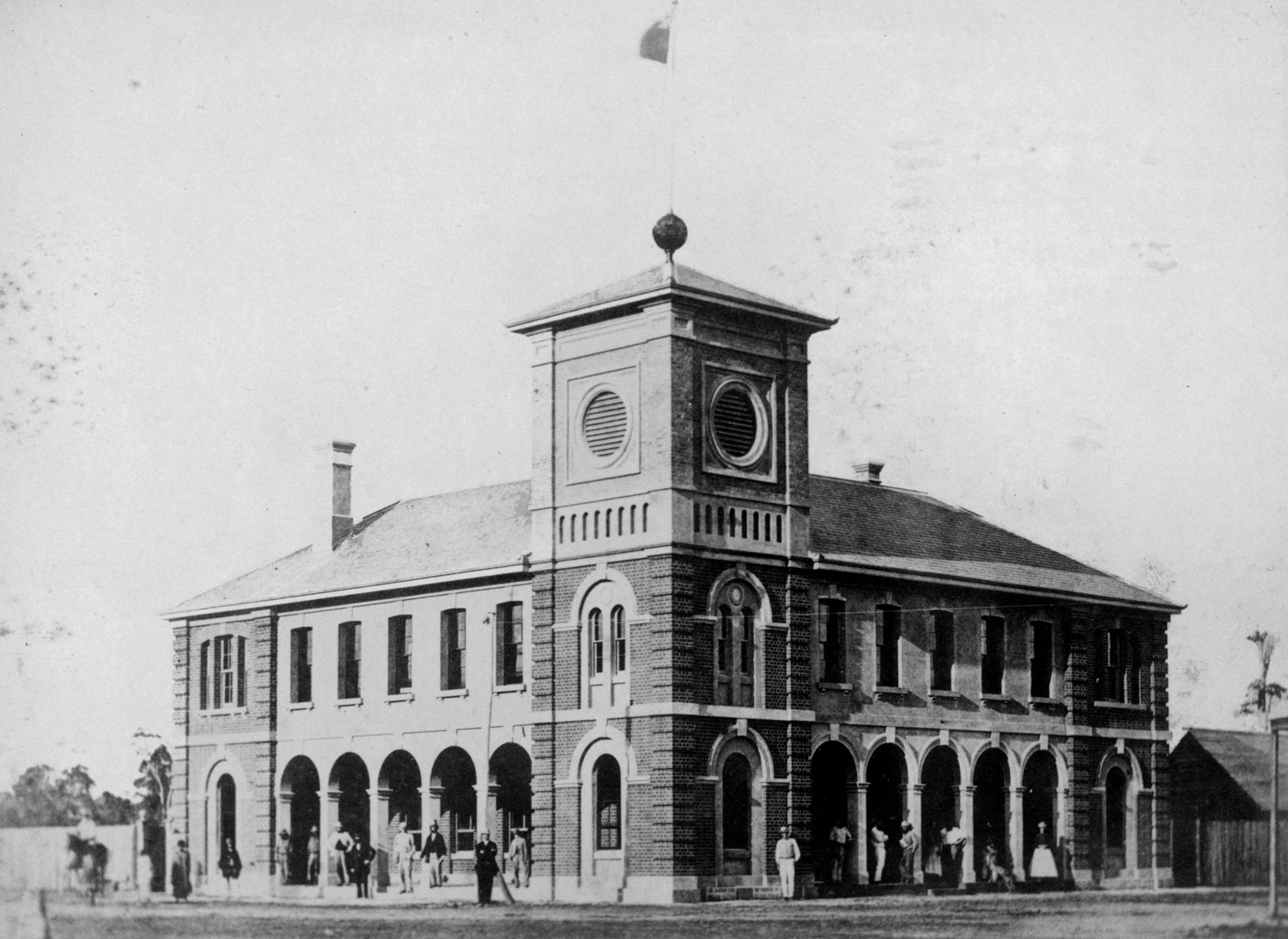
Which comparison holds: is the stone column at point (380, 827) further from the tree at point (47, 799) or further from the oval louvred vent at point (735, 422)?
the oval louvred vent at point (735, 422)

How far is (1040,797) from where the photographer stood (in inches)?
1932

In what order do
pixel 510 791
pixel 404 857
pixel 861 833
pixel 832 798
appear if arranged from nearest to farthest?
pixel 861 833
pixel 832 798
pixel 404 857
pixel 510 791

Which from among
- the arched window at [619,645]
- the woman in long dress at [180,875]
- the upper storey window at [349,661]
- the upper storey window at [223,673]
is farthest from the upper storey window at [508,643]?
the upper storey window at [223,673]

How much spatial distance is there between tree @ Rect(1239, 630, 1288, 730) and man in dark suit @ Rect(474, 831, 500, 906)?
14427 mm

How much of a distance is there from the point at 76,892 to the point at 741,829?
40.8 ft

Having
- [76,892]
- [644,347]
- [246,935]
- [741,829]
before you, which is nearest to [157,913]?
[76,892]

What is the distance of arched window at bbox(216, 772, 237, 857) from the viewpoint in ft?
167

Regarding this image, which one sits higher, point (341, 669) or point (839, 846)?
point (341, 669)

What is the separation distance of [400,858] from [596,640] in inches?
300

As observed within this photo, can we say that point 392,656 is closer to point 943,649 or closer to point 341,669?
point 341,669

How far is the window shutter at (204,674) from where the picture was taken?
5178 centimetres

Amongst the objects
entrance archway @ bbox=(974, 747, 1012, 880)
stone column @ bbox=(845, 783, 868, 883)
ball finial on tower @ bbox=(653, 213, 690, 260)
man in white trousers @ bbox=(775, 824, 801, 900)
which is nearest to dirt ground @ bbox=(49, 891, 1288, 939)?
man in white trousers @ bbox=(775, 824, 801, 900)

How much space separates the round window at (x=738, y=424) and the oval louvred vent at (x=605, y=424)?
1.78 metres

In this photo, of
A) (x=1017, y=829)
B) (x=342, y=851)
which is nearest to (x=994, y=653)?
(x=1017, y=829)
